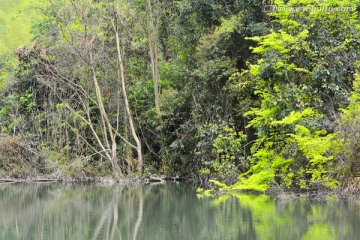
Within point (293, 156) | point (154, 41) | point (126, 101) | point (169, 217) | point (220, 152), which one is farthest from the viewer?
point (154, 41)

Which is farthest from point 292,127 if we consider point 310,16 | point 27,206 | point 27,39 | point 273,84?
point 27,39

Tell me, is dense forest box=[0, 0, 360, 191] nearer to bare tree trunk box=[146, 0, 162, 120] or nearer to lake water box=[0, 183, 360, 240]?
bare tree trunk box=[146, 0, 162, 120]

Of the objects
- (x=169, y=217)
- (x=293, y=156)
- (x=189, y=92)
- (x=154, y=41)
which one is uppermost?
(x=154, y=41)

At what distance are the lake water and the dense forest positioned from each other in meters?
1.68

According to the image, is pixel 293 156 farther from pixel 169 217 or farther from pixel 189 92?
pixel 189 92

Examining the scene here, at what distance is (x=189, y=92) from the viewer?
18.2 m

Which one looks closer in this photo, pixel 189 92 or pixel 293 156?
pixel 293 156

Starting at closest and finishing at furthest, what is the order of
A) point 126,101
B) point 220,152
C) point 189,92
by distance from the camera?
point 220,152, point 189,92, point 126,101

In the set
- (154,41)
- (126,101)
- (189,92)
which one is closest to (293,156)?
(189,92)

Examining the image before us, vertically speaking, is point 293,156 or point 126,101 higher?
point 126,101

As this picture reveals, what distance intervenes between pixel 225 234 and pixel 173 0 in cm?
1332

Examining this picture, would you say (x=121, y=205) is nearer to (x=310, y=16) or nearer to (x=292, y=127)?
(x=292, y=127)

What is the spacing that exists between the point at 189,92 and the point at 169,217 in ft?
26.6

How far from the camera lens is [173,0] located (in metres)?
20.2
